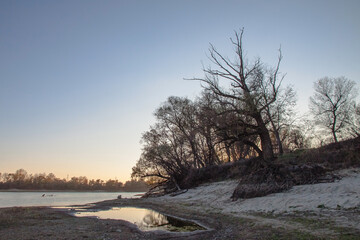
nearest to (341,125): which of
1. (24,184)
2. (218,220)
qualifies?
(218,220)

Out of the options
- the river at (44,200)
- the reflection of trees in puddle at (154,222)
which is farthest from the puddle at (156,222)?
the river at (44,200)

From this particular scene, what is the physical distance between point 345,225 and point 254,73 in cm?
1877

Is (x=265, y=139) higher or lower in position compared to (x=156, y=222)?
higher

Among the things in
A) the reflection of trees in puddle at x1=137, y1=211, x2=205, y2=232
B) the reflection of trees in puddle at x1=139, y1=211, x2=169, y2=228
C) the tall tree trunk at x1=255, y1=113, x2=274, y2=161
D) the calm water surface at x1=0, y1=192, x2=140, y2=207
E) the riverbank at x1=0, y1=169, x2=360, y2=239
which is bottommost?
the calm water surface at x1=0, y1=192, x2=140, y2=207

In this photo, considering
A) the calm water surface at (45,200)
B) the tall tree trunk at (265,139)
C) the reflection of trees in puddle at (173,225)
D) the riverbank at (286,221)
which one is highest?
the tall tree trunk at (265,139)

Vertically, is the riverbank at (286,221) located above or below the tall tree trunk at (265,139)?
below

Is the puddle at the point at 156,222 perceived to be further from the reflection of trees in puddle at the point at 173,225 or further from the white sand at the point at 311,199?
the white sand at the point at 311,199

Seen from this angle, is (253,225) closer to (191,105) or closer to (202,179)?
(202,179)

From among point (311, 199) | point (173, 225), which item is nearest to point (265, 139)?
point (311, 199)

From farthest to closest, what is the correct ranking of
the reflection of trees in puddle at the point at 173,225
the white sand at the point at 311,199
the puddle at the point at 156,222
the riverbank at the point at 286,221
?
the puddle at the point at 156,222, the reflection of trees in puddle at the point at 173,225, the white sand at the point at 311,199, the riverbank at the point at 286,221

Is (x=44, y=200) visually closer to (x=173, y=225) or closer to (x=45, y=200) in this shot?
(x=45, y=200)

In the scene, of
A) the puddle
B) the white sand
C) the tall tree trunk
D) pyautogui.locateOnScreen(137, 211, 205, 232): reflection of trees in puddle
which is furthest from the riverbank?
the tall tree trunk

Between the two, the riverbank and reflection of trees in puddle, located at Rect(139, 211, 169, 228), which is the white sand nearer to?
the riverbank

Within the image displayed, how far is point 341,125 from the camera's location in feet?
141
